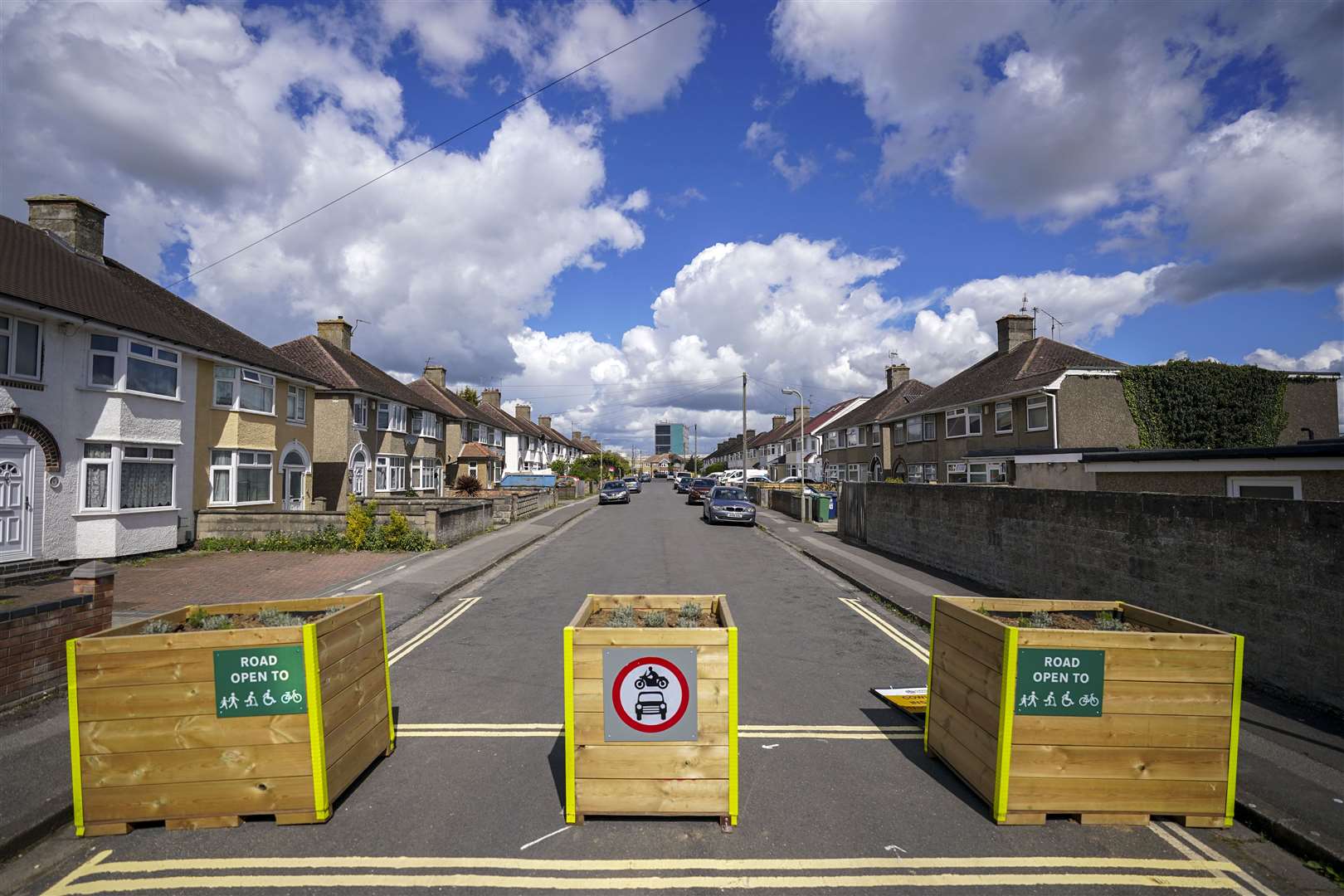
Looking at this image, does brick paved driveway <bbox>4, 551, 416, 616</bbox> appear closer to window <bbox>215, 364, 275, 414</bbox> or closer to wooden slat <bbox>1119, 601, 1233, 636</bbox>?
window <bbox>215, 364, 275, 414</bbox>

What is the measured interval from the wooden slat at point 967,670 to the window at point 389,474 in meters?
29.3

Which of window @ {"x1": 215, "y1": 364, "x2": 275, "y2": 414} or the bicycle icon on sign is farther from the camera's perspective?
window @ {"x1": 215, "y1": 364, "x2": 275, "y2": 414}

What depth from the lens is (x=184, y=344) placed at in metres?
17.0

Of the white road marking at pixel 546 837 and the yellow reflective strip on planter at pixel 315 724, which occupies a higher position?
the yellow reflective strip on planter at pixel 315 724

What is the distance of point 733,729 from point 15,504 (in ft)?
53.1

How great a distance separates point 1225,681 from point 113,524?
759 inches

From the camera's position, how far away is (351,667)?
463 centimetres

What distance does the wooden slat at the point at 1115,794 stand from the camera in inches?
166

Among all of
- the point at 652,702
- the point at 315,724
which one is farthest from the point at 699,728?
the point at 315,724

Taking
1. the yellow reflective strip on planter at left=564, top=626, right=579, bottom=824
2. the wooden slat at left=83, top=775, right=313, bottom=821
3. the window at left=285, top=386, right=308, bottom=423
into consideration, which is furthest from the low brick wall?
the window at left=285, top=386, right=308, bottom=423

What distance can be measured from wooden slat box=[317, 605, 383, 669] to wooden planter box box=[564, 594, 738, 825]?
159 centimetres

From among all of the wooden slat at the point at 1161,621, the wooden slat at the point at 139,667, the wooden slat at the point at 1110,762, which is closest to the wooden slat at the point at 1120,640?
the wooden slat at the point at 1161,621

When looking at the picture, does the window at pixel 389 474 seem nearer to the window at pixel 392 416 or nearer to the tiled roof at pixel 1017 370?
the window at pixel 392 416

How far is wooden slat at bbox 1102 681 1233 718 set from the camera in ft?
13.7
